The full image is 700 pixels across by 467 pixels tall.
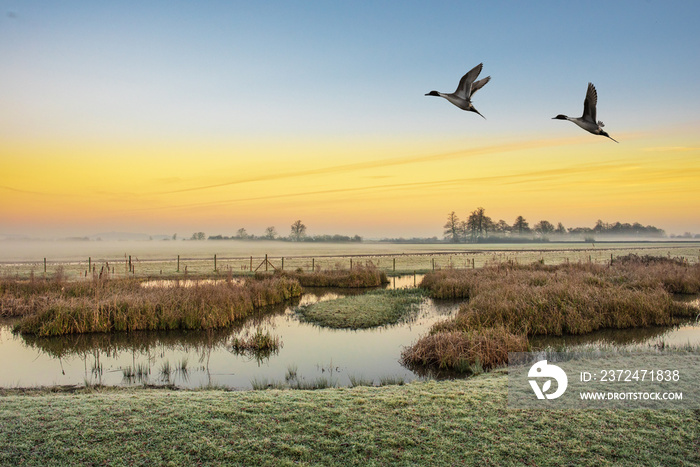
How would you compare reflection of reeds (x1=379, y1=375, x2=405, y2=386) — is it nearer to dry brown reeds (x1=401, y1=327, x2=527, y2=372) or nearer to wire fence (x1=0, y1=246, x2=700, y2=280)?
dry brown reeds (x1=401, y1=327, x2=527, y2=372)

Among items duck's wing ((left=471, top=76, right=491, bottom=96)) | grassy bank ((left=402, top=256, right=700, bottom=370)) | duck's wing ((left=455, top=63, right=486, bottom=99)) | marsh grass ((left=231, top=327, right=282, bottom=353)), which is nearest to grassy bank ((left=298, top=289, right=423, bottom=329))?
grassy bank ((left=402, top=256, right=700, bottom=370))

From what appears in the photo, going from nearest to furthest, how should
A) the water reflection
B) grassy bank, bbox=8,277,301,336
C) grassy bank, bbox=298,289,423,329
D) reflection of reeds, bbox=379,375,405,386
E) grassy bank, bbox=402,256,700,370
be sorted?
reflection of reeds, bbox=379,375,405,386 < the water reflection < grassy bank, bbox=402,256,700,370 < grassy bank, bbox=8,277,301,336 < grassy bank, bbox=298,289,423,329

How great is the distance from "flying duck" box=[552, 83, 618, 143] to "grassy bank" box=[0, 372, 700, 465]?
167 inches

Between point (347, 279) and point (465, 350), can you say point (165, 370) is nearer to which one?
point (465, 350)

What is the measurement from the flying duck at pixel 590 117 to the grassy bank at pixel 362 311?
1556 cm

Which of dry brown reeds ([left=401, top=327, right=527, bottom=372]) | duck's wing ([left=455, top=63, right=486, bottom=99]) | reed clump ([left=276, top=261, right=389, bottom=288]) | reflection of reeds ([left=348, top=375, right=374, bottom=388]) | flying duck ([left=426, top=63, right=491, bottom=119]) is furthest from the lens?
reed clump ([left=276, top=261, right=389, bottom=288])

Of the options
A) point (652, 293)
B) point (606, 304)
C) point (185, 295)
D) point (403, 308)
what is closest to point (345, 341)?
point (403, 308)

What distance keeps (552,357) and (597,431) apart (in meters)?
7.12

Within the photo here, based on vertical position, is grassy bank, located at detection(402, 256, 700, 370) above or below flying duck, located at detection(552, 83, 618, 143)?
below

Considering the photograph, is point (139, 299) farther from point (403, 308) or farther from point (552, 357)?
point (552, 357)

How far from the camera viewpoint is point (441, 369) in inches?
523

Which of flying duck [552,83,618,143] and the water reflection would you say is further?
the water reflection

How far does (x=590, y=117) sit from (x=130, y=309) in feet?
66.1

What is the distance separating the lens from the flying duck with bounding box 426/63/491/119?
6.30 metres
